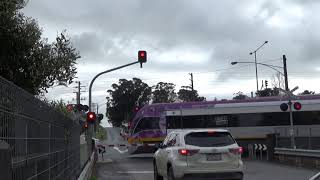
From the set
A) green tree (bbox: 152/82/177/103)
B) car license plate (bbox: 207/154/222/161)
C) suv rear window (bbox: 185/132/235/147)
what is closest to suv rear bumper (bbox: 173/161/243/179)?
car license plate (bbox: 207/154/222/161)

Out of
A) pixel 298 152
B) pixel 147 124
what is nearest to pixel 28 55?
pixel 298 152

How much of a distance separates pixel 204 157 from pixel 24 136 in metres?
9.87

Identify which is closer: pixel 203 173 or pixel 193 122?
pixel 203 173

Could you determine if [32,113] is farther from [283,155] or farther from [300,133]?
[300,133]

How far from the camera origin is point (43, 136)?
22.3ft

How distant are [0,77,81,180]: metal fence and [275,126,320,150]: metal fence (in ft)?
86.3

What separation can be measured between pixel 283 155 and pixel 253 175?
341 inches

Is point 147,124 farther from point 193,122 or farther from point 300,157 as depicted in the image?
point 300,157

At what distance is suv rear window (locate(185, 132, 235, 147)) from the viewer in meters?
15.0

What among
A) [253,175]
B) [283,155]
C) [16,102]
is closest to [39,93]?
[16,102]

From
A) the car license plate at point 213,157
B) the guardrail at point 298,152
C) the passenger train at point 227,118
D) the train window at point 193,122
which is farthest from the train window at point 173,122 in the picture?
the car license plate at point 213,157

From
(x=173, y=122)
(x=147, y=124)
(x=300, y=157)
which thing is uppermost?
(x=173, y=122)

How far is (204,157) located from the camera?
1466cm

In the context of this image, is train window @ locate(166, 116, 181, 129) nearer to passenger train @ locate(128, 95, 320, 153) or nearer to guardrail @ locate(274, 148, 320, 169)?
passenger train @ locate(128, 95, 320, 153)
